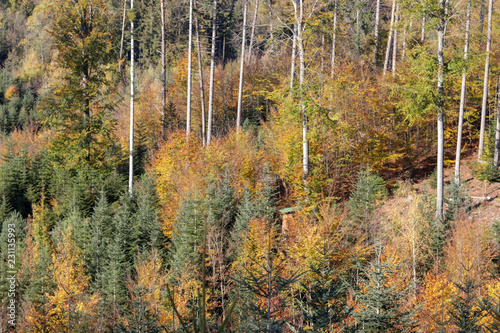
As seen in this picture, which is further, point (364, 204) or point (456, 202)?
point (364, 204)

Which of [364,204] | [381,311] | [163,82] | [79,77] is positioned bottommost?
[381,311]

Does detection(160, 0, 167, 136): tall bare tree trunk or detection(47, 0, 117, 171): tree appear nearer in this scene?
detection(47, 0, 117, 171): tree

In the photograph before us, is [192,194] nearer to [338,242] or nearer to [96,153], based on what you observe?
[96,153]

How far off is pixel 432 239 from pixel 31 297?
18.1 metres

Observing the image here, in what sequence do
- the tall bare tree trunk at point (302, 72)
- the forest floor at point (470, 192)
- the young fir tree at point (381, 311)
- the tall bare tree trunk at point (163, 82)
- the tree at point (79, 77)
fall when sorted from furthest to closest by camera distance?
the tall bare tree trunk at point (163, 82)
the tree at point (79, 77)
the forest floor at point (470, 192)
the tall bare tree trunk at point (302, 72)
the young fir tree at point (381, 311)

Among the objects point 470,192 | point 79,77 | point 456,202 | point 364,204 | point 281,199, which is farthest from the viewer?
point 281,199

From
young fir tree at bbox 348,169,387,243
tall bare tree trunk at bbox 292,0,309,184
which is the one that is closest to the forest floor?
young fir tree at bbox 348,169,387,243

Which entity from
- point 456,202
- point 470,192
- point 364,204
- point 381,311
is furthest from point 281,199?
point 381,311

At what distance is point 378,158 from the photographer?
57.4 ft

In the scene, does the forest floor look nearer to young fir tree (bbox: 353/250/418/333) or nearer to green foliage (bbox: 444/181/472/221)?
green foliage (bbox: 444/181/472/221)

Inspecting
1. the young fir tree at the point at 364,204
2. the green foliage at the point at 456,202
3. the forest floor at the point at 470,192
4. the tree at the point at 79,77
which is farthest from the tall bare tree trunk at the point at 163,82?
the green foliage at the point at 456,202

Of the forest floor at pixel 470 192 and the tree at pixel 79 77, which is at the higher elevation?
the tree at pixel 79 77

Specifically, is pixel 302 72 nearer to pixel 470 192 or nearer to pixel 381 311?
pixel 381 311

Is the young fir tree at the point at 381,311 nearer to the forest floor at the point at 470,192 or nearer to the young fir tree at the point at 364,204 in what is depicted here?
the young fir tree at the point at 364,204
